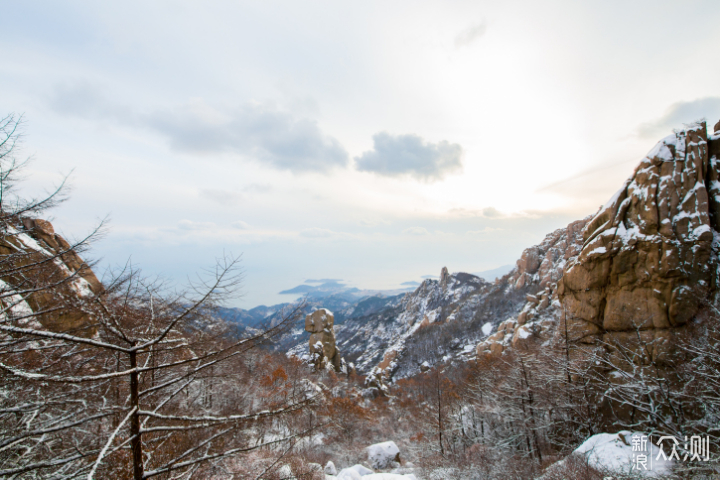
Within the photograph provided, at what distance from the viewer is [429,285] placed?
6206 inches

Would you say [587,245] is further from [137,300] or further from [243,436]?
[137,300]

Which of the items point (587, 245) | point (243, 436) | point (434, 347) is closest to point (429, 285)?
point (434, 347)

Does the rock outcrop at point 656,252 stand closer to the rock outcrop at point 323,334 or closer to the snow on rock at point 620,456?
the snow on rock at point 620,456

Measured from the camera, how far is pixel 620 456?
37.1 ft

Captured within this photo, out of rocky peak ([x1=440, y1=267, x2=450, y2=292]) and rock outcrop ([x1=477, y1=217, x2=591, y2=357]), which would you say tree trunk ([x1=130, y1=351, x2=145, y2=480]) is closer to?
rock outcrop ([x1=477, y1=217, x2=591, y2=357])

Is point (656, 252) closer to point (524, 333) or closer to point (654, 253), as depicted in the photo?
point (654, 253)

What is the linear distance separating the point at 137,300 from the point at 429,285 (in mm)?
159893

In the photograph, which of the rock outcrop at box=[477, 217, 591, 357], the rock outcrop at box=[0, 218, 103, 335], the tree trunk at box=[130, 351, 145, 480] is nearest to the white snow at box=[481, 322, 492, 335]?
the rock outcrop at box=[477, 217, 591, 357]

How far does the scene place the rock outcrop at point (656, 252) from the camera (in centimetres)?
1772

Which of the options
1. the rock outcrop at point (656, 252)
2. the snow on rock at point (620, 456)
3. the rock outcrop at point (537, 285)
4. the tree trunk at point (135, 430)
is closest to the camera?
the tree trunk at point (135, 430)

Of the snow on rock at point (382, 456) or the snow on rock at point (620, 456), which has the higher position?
the snow on rock at point (620, 456)

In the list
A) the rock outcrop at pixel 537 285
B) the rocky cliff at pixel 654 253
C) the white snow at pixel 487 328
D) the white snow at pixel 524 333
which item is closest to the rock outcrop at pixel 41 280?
the rocky cliff at pixel 654 253

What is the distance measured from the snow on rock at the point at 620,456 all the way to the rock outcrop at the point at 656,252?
753 centimetres

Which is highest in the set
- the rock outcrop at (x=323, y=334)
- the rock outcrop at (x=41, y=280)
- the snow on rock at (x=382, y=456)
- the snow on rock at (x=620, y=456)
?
the rock outcrop at (x=41, y=280)
